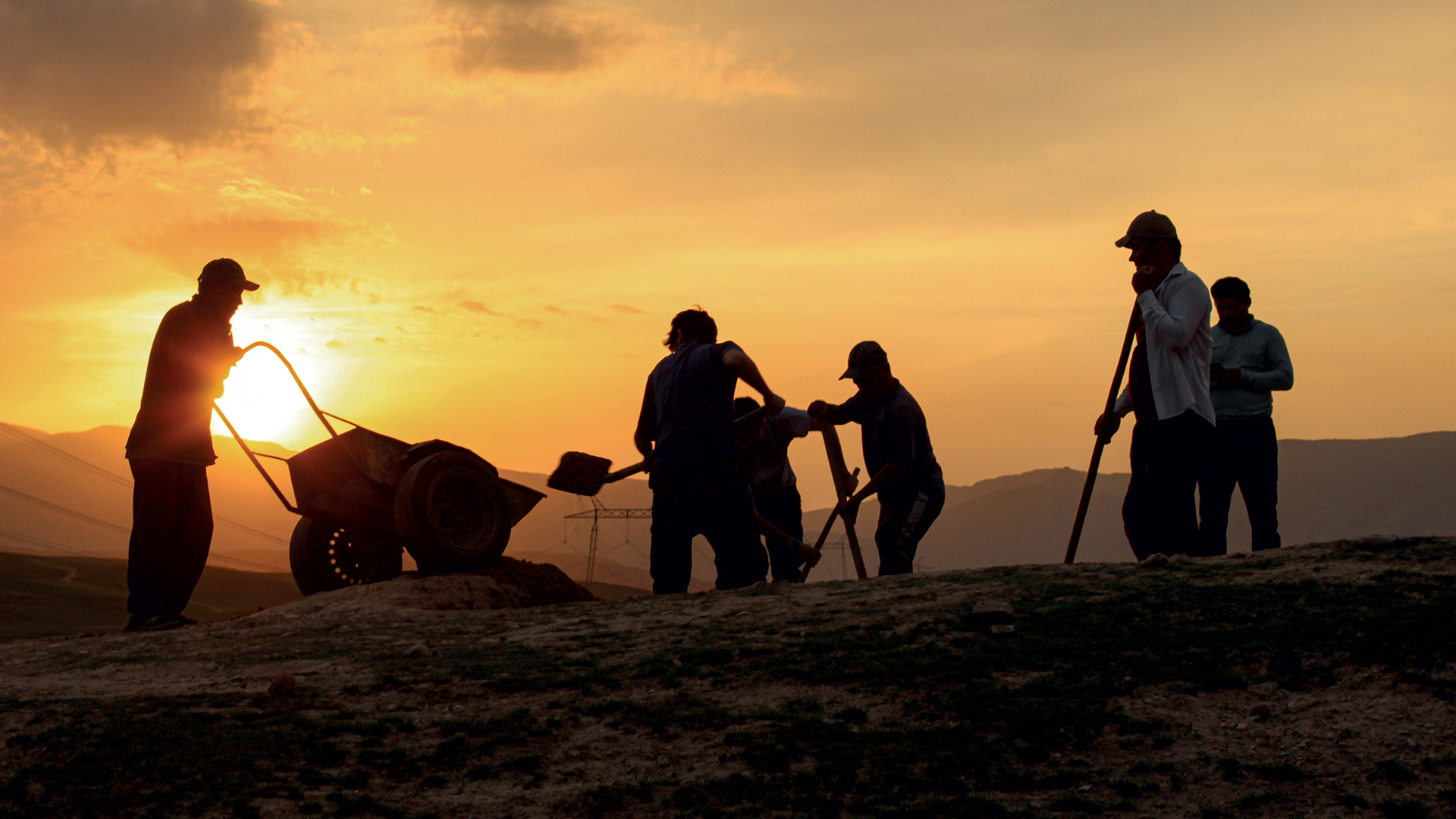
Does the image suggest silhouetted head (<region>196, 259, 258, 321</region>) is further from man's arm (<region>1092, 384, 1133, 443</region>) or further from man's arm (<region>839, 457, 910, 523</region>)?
man's arm (<region>1092, 384, 1133, 443</region>)

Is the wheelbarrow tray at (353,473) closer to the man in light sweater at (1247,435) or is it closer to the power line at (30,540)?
the man in light sweater at (1247,435)

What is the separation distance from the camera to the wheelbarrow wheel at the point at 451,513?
25.9ft

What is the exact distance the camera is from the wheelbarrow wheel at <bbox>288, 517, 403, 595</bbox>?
866 cm

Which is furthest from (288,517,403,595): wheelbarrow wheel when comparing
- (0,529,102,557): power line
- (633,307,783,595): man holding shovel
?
(0,529,102,557): power line

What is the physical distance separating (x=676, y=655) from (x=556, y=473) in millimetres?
3837

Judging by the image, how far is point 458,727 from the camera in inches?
140

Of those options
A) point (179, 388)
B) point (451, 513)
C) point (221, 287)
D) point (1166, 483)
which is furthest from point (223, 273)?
point (1166, 483)

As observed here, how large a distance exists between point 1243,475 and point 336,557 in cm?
708

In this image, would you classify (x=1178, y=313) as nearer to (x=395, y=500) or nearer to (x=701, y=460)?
(x=701, y=460)

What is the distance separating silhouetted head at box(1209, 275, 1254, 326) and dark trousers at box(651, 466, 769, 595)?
3.78 metres

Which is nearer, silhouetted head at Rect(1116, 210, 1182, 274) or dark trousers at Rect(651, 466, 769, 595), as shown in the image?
silhouetted head at Rect(1116, 210, 1182, 274)

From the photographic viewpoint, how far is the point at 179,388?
7.17m

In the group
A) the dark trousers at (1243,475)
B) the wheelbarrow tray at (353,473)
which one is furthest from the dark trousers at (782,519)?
the dark trousers at (1243,475)

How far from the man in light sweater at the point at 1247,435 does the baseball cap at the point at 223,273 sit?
6.76 m
